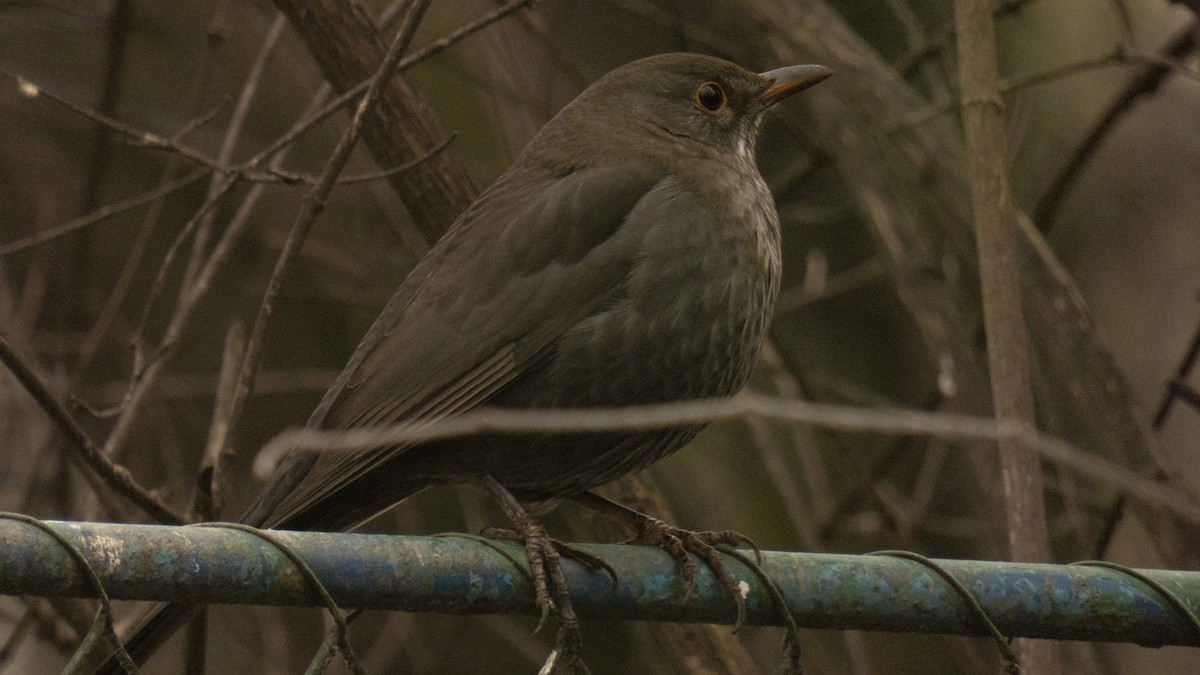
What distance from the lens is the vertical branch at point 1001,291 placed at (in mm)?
3332

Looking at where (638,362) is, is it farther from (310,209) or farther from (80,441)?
(80,441)

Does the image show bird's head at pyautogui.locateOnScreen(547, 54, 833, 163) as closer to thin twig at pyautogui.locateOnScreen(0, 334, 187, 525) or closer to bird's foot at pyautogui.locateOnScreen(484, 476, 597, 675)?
thin twig at pyautogui.locateOnScreen(0, 334, 187, 525)

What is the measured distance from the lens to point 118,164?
22.1 feet

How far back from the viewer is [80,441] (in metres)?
3.43

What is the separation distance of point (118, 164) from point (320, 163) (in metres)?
0.89

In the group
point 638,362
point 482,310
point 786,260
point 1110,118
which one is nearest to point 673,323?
point 638,362

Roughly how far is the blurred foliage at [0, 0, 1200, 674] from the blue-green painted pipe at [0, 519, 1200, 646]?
6.52 ft

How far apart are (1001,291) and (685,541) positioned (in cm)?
99

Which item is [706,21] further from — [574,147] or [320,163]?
[574,147]

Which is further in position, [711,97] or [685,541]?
[711,97]

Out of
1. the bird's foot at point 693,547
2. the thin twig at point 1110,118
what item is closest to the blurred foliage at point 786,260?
the thin twig at point 1110,118

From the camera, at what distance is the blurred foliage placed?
17.2ft

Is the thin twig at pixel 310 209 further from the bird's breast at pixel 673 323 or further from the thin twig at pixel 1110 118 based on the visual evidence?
the thin twig at pixel 1110 118

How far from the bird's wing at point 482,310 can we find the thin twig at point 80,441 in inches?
12.7
